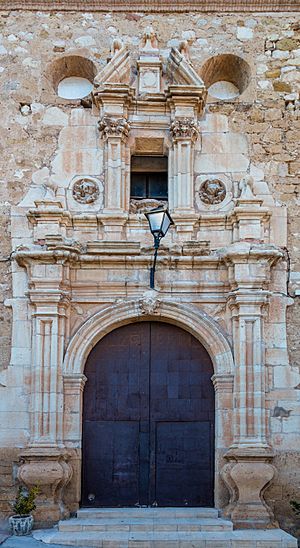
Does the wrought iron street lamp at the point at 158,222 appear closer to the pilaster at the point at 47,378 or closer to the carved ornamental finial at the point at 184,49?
the pilaster at the point at 47,378

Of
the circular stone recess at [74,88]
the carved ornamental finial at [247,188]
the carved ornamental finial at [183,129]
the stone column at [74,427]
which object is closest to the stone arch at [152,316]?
the stone column at [74,427]

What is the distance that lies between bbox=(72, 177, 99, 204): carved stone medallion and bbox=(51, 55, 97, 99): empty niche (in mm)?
1262

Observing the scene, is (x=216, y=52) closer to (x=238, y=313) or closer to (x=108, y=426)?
(x=238, y=313)

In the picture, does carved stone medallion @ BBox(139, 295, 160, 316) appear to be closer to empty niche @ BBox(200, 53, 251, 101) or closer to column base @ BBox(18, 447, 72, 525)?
column base @ BBox(18, 447, 72, 525)

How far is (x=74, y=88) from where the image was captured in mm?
10547

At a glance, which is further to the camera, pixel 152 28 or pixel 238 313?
pixel 152 28

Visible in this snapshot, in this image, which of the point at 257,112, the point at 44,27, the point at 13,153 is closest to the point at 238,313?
the point at 257,112

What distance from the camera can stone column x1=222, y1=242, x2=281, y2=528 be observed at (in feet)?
29.2

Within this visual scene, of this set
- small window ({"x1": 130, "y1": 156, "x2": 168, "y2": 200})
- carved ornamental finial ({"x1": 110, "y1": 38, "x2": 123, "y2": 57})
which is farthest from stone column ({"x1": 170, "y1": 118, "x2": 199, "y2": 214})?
carved ornamental finial ({"x1": 110, "y1": 38, "x2": 123, "y2": 57})

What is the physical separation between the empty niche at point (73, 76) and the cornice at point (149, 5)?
2.37 ft

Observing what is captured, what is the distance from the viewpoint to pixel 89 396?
9.60 metres

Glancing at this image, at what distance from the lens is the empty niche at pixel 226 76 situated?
1038 cm

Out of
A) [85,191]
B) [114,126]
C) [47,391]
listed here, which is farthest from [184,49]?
[47,391]

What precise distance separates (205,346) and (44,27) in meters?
4.67
